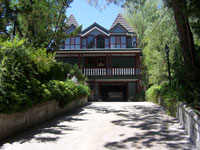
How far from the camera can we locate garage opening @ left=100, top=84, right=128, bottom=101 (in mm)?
25516

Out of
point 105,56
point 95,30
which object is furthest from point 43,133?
point 95,30

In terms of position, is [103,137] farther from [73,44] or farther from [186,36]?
[73,44]

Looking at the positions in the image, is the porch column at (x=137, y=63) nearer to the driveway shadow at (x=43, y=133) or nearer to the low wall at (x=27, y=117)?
the low wall at (x=27, y=117)

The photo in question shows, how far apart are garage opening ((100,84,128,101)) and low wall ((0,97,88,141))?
16.6 meters

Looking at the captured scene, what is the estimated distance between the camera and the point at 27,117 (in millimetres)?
6191

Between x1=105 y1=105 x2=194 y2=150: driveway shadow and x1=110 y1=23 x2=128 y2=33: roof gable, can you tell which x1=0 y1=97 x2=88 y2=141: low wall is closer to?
x1=105 y1=105 x2=194 y2=150: driveway shadow

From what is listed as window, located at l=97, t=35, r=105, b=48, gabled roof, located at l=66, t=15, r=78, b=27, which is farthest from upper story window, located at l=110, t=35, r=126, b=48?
gabled roof, located at l=66, t=15, r=78, b=27

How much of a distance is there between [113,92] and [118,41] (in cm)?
644

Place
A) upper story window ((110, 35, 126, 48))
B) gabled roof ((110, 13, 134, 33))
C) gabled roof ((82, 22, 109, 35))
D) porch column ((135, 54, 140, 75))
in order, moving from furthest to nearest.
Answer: gabled roof ((110, 13, 134, 33)), gabled roof ((82, 22, 109, 35)), upper story window ((110, 35, 126, 48)), porch column ((135, 54, 140, 75))

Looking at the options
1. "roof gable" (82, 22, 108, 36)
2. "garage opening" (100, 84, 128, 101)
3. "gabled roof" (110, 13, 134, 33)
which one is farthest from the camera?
"garage opening" (100, 84, 128, 101)

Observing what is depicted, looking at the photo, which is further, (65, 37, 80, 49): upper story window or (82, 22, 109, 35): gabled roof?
(82, 22, 109, 35): gabled roof

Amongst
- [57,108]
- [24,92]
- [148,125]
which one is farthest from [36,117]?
[148,125]

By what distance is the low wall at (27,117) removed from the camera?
198 inches

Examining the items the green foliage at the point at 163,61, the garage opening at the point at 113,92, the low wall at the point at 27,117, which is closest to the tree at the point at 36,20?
the low wall at the point at 27,117
